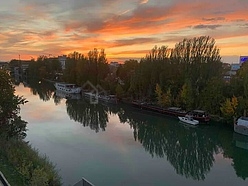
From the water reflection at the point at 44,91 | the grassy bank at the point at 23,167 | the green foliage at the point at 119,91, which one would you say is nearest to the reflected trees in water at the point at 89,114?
the green foliage at the point at 119,91

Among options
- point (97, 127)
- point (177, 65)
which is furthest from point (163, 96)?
point (97, 127)

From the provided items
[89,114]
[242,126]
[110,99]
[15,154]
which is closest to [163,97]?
[89,114]

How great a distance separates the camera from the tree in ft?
33.7

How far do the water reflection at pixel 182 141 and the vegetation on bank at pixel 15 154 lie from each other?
545 centimetres

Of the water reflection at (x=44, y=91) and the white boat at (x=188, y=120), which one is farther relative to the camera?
the water reflection at (x=44, y=91)

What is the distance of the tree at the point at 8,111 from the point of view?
10.3 meters

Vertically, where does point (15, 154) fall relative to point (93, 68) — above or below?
below

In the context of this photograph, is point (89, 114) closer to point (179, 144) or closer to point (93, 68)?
point (179, 144)

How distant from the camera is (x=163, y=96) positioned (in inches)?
953

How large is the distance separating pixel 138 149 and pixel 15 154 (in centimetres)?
636

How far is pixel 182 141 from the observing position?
15570 mm

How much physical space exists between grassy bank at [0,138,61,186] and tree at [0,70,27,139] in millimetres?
407

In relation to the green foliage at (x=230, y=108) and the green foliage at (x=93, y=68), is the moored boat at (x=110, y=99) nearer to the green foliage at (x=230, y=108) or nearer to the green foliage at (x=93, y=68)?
the green foliage at (x=93, y=68)

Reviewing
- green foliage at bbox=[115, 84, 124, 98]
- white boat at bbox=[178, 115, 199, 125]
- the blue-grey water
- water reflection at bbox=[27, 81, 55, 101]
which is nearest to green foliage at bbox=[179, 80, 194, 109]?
the blue-grey water
